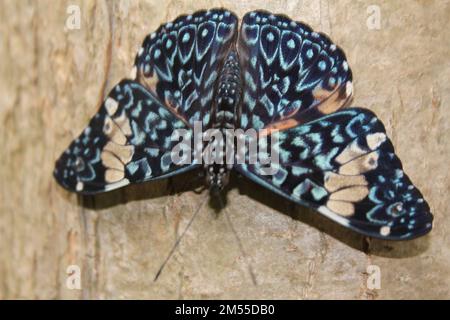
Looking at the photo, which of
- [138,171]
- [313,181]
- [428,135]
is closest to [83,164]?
[138,171]

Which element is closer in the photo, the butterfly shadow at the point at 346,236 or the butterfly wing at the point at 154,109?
the butterfly shadow at the point at 346,236

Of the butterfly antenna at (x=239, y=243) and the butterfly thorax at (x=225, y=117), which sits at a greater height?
the butterfly thorax at (x=225, y=117)

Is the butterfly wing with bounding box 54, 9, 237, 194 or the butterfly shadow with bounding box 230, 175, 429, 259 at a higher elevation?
the butterfly wing with bounding box 54, 9, 237, 194

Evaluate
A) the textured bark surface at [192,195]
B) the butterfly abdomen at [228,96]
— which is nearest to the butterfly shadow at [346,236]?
the textured bark surface at [192,195]

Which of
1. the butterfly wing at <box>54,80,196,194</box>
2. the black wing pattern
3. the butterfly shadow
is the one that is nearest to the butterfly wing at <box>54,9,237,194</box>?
the butterfly wing at <box>54,80,196,194</box>

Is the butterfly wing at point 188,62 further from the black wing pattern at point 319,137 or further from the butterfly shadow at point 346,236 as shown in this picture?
the butterfly shadow at point 346,236

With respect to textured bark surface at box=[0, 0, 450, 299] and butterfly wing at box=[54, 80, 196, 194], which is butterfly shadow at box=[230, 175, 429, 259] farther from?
butterfly wing at box=[54, 80, 196, 194]
